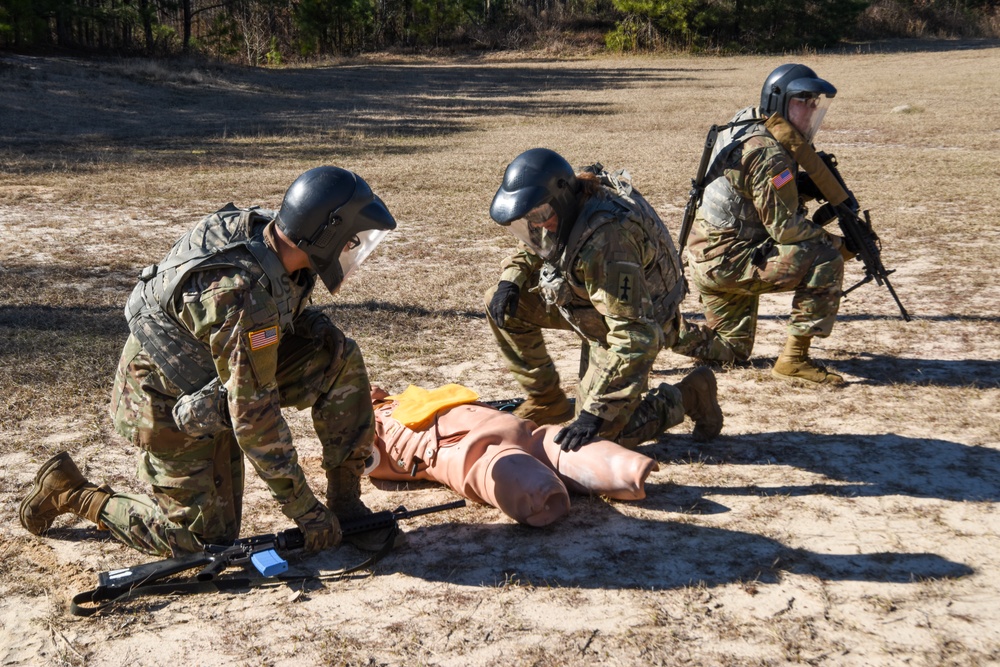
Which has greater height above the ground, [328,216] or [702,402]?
[328,216]

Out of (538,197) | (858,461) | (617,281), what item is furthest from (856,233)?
(538,197)

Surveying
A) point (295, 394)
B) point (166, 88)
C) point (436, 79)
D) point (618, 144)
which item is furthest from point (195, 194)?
point (436, 79)

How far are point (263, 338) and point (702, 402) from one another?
253 centimetres

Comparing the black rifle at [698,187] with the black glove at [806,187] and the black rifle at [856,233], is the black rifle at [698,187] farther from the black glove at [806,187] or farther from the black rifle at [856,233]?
the black rifle at [856,233]

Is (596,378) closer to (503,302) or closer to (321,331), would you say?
(503,302)

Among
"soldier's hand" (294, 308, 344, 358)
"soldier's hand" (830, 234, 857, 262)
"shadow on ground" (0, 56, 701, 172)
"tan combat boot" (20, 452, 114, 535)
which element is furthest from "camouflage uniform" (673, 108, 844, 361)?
"shadow on ground" (0, 56, 701, 172)

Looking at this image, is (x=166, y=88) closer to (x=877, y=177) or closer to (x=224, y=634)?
(x=877, y=177)

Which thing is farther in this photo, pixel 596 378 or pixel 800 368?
pixel 800 368

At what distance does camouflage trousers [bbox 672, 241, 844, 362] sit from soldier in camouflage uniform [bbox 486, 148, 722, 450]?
0.87 metres

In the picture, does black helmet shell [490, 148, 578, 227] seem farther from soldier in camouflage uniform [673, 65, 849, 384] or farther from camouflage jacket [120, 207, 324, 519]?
soldier in camouflage uniform [673, 65, 849, 384]

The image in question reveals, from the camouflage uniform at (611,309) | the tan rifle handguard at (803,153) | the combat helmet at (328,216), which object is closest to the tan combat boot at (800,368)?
the tan rifle handguard at (803,153)

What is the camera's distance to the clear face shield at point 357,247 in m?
3.76

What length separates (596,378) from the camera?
4449mm

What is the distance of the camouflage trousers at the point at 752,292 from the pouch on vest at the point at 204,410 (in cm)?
302
